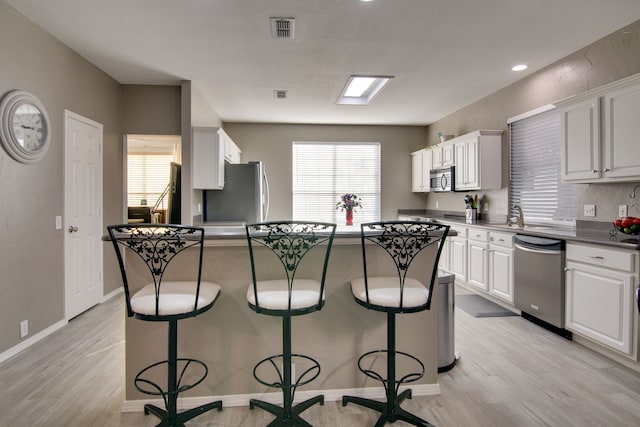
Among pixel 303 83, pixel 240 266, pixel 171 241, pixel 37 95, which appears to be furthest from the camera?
pixel 303 83

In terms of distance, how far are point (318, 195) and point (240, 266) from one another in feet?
16.1

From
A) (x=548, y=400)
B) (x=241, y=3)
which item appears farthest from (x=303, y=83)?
(x=548, y=400)

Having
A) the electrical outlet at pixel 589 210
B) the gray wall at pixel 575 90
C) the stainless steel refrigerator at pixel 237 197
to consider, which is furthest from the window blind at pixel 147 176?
the electrical outlet at pixel 589 210

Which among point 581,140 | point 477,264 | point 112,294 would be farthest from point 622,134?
point 112,294

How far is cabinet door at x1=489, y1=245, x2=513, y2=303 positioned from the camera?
3754 mm

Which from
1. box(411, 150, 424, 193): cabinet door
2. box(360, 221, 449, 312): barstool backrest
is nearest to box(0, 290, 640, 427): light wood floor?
box(360, 221, 449, 312): barstool backrest

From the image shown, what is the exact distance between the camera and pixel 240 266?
6.84 ft

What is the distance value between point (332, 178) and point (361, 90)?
2152 millimetres

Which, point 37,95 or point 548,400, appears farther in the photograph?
point 37,95

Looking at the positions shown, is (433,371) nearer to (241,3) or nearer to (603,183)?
(603,183)

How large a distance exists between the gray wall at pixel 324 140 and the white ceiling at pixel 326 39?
1930mm

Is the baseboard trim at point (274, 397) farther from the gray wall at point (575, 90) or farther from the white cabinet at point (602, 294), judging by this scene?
the gray wall at point (575, 90)

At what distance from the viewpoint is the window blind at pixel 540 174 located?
3759 millimetres

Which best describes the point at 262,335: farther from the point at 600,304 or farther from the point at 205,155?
the point at 205,155
